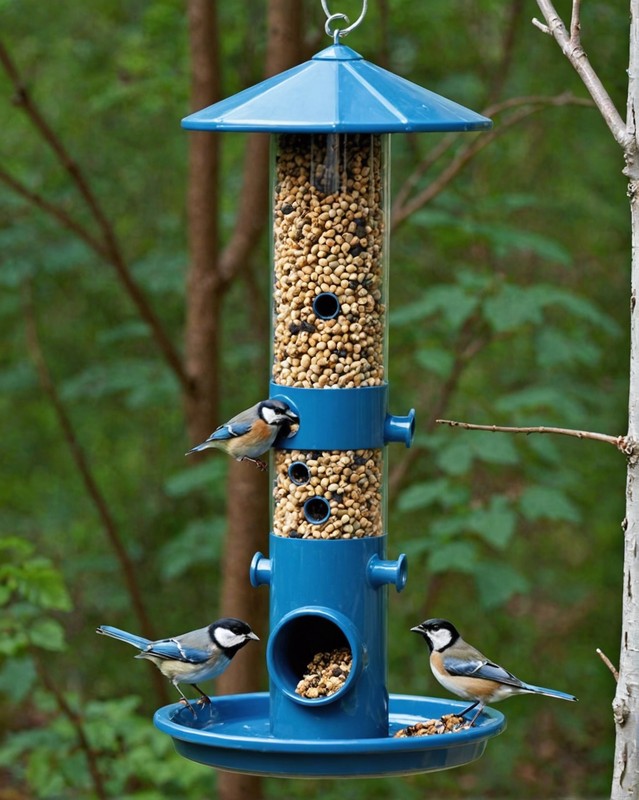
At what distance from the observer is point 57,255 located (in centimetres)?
710

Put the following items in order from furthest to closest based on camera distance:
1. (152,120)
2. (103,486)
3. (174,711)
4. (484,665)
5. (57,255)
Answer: (103,486), (152,120), (57,255), (484,665), (174,711)

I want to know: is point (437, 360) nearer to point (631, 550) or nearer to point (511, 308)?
point (511, 308)

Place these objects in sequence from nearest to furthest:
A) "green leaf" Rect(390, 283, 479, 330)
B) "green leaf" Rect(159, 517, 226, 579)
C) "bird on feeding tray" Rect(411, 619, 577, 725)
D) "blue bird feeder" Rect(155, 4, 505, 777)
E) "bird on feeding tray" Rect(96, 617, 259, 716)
→ 1. "blue bird feeder" Rect(155, 4, 505, 777)
2. "bird on feeding tray" Rect(411, 619, 577, 725)
3. "bird on feeding tray" Rect(96, 617, 259, 716)
4. "green leaf" Rect(390, 283, 479, 330)
5. "green leaf" Rect(159, 517, 226, 579)

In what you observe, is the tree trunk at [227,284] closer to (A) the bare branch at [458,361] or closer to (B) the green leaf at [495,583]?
(A) the bare branch at [458,361]

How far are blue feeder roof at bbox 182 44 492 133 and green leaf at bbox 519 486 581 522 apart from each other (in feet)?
8.51

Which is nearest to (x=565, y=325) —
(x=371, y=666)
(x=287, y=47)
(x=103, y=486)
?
(x=287, y=47)

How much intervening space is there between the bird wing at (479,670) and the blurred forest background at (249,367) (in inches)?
56.7

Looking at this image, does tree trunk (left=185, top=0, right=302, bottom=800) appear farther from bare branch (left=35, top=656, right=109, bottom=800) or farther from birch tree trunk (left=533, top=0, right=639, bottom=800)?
birch tree trunk (left=533, top=0, right=639, bottom=800)

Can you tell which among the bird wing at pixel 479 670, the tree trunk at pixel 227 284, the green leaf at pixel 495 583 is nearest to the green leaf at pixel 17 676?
the tree trunk at pixel 227 284

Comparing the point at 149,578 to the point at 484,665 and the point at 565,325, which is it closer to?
the point at 565,325

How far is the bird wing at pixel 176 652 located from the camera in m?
4.51

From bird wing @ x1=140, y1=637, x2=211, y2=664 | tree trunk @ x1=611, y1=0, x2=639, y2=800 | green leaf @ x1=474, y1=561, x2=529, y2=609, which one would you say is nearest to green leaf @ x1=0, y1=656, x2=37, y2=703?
bird wing @ x1=140, y1=637, x2=211, y2=664

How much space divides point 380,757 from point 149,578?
5011 mm

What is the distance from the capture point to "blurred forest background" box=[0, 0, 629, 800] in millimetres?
6211
